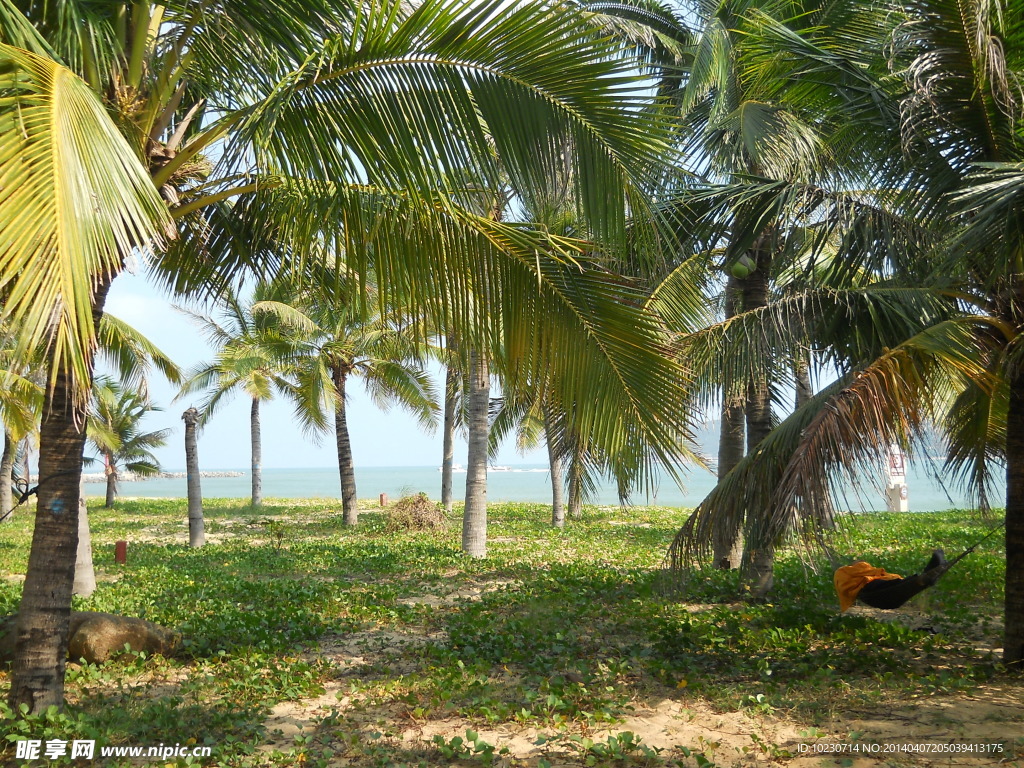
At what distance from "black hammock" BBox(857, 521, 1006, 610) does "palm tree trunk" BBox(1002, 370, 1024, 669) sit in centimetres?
25

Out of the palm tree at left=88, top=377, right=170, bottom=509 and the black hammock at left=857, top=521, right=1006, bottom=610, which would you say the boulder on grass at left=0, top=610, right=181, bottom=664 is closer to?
the black hammock at left=857, top=521, right=1006, bottom=610

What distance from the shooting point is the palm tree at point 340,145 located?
2684 mm

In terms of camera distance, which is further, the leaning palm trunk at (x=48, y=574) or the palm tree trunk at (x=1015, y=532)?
the palm tree trunk at (x=1015, y=532)

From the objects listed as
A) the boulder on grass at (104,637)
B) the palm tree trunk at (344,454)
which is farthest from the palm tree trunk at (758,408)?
the palm tree trunk at (344,454)

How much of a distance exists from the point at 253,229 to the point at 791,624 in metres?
6.07

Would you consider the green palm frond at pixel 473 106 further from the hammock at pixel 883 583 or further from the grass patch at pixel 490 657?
the hammock at pixel 883 583

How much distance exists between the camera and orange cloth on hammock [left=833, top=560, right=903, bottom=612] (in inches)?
240

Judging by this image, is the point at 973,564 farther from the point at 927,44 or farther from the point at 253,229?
the point at 253,229

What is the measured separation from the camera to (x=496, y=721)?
5125 mm

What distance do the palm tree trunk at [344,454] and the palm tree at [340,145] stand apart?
50.3 feet

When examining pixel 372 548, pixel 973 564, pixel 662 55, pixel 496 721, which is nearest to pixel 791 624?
pixel 496 721

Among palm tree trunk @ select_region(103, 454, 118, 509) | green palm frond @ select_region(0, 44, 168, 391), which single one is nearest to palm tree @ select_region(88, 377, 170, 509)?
palm tree trunk @ select_region(103, 454, 118, 509)

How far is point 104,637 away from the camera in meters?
6.34

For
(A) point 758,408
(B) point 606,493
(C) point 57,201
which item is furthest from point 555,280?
(B) point 606,493
